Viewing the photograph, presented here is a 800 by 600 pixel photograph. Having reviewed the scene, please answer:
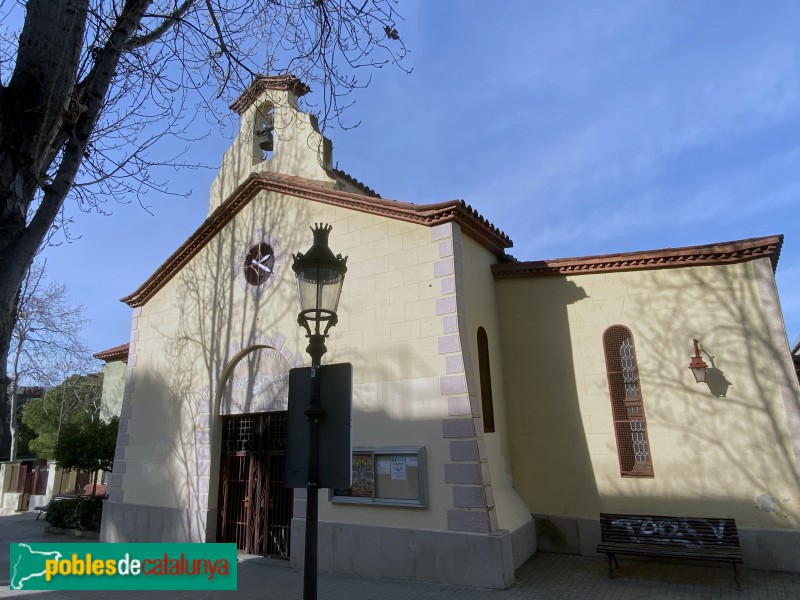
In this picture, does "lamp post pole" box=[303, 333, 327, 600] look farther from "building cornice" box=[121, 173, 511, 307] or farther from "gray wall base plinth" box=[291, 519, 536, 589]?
"building cornice" box=[121, 173, 511, 307]

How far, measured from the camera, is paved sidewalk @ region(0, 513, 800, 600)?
6.31 m

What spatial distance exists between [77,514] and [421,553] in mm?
10252

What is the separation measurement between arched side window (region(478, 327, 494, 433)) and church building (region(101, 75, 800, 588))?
0.05 metres

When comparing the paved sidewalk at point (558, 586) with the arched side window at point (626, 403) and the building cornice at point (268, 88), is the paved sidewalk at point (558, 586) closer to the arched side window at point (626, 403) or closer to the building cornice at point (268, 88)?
the arched side window at point (626, 403)

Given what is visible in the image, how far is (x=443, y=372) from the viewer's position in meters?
7.57

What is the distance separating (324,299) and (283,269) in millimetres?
5812

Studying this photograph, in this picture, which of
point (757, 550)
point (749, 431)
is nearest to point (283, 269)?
point (749, 431)

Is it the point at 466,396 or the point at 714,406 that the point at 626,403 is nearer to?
the point at 714,406

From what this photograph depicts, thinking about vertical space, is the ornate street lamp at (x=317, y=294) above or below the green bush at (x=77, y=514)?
above

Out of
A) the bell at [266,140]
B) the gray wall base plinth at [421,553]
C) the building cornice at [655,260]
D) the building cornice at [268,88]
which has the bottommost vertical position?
the gray wall base plinth at [421,553]

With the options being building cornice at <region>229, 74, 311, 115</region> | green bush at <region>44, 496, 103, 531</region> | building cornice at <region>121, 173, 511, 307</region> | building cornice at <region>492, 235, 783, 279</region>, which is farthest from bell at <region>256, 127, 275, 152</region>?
green bush at <region>44, 496, 103, 531</region>

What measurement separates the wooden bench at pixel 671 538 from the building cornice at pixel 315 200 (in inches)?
196

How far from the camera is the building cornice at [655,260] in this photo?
784 centimetres

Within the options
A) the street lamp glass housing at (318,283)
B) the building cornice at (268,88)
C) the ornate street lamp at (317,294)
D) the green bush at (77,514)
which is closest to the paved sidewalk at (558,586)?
the ornate street lamp at (317,294)
